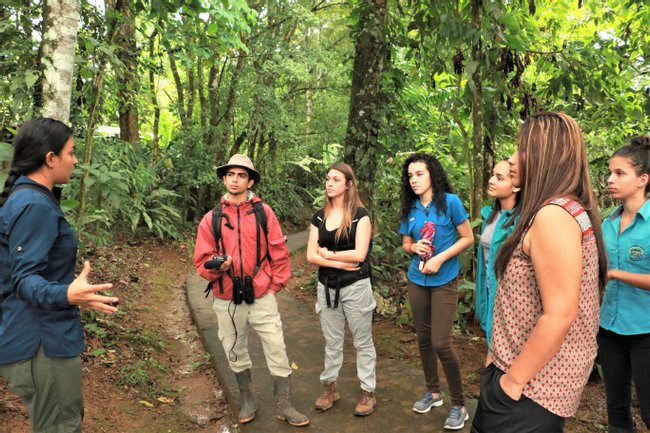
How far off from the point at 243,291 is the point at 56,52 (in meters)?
2.44

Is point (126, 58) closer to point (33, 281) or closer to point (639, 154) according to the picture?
point (33, 281)

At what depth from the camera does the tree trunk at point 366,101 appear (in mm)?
6527

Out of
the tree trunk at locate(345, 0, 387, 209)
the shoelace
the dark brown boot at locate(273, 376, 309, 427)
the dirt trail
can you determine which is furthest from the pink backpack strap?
the tree trunk at locate(345, 0, 387, 209)

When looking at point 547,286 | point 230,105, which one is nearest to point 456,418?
point 547,286

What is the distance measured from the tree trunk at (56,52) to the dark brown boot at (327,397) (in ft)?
10.5

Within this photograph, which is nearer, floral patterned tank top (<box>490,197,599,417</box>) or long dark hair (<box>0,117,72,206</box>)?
floral patterned tank top (<box>490,197,599,417</box>)

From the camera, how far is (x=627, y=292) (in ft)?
9.57

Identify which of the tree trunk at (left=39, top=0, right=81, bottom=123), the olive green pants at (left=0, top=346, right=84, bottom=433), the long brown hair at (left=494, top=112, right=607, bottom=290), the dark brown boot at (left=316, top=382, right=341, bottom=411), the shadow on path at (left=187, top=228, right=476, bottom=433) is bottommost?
the shadow on path at (left=187, top=228, right=476, bottom=433)

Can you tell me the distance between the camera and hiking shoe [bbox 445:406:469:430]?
11.9ft

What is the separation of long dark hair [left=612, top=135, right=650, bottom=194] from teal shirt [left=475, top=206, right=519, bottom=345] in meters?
1.00

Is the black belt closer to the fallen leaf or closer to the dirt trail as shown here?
the dirt trail

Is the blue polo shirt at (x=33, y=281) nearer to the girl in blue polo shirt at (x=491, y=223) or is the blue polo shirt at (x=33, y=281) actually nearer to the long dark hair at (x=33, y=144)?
the long dark hair at (x=33, y=144)

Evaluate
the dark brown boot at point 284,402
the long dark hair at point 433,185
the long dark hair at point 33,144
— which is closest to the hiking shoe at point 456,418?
the dark brown boot at point 284,402

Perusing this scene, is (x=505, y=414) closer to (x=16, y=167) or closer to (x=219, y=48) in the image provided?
(x=16, y=167)
